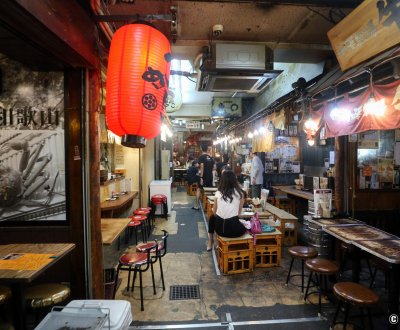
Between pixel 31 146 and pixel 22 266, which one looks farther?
pixel 31 146

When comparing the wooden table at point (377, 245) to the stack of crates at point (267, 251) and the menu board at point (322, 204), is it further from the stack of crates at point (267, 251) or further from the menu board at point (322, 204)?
the stack of crates at point (267, 251)

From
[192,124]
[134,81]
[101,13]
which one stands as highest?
[192,124]

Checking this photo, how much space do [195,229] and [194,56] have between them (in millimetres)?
5818

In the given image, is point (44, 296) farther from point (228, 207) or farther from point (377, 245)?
point (377, 245)

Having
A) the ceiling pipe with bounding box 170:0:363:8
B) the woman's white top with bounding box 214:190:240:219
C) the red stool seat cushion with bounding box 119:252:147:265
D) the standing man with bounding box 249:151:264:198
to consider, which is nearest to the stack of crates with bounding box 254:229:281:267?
the woman's white top with bounding box 214:190:240:219

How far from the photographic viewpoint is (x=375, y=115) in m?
Result: 4.20

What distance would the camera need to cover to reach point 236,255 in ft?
19.4

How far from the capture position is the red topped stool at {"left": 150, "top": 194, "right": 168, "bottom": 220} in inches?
423

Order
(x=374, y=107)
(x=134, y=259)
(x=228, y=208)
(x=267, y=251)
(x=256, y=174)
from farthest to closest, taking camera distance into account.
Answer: (x=256, y=174) < (x=267, y=251) < (x=228, y=208) < (x=134, y=259) < (x=374, y=107)

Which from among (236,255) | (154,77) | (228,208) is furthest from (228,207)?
(154,77)

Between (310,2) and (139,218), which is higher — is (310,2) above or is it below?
above

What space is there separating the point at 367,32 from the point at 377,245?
3180 mm

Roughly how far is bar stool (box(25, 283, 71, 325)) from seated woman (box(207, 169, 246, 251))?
11.6ft

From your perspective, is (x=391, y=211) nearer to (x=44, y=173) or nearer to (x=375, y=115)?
(x=375, y=115)
